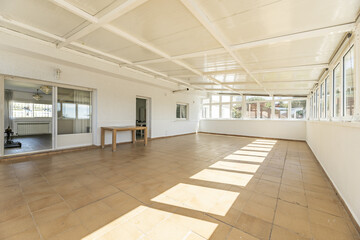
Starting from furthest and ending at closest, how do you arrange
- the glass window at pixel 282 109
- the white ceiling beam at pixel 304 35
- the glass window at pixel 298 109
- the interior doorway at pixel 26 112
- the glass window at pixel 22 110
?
the glass window at pixel 282 109 < the glass window at pixel 298 109 < the glass window at pixel 22 110 < the interior doorway at pixel 26 112 < the white ceiling beam at pixel 304 35

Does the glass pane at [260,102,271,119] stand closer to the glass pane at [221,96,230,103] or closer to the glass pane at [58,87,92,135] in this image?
the glass pane at [221,96,230,103]

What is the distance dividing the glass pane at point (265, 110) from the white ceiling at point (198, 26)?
5281mm

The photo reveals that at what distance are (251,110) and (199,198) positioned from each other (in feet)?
28.5

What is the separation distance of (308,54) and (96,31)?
4494 mm

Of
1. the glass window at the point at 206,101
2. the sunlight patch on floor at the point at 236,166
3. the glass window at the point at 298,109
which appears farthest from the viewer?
the glass window at the point at 206,101

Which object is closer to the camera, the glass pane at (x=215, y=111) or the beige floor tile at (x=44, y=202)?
the beige floor tile at (x=44, y=202)

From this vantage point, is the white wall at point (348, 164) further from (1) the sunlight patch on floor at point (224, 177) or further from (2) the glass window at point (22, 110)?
(2) the glass window at point (22, 110)

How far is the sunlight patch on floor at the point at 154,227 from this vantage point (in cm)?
148

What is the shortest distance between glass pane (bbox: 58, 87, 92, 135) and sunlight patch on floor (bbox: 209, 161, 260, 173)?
4550 mm

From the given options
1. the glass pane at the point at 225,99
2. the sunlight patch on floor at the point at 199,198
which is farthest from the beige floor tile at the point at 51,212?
the glass pane at the point at 225,99

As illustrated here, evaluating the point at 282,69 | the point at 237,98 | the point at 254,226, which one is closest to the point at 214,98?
the point at 237,98

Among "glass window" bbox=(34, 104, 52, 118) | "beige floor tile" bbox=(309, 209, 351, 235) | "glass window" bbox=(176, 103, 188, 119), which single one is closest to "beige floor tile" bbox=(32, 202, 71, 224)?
"beige floor tile" bbox=(309, 209, 351, 235)

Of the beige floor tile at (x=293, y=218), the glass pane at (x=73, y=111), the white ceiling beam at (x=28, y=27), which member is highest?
the white ceiling beam at (x=28, y=27)

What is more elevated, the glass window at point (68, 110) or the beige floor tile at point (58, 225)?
the glass window at point (68, 110)
